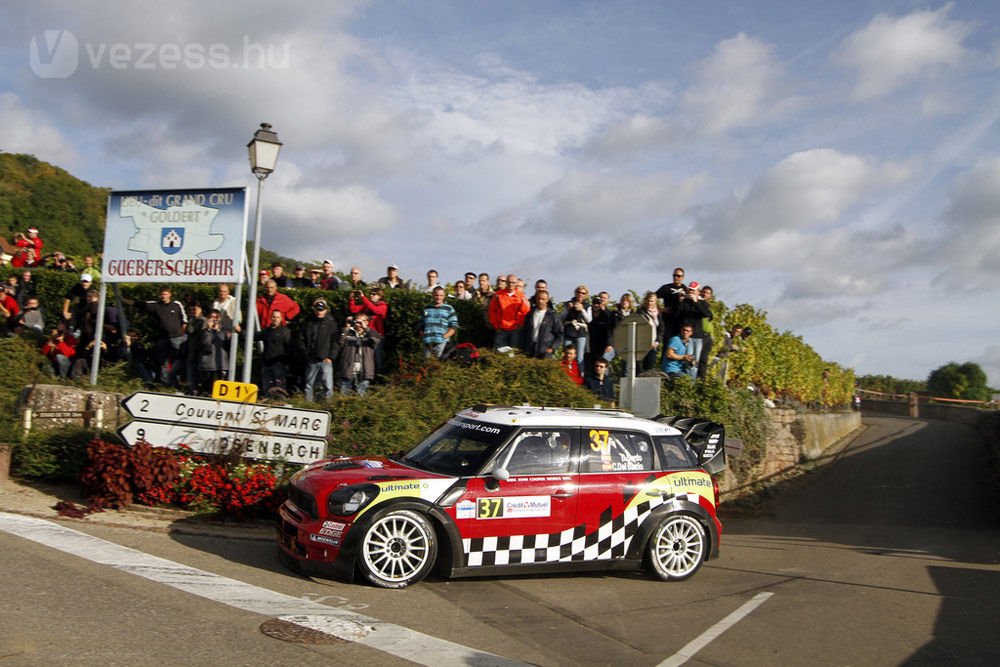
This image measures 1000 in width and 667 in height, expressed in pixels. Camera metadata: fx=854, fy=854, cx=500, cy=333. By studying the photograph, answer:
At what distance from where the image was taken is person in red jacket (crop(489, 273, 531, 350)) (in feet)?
49.0

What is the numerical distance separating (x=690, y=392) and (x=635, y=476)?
21.5ft

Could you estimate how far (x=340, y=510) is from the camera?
25.1ft

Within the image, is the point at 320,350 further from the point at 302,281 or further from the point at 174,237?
the point at 302,281

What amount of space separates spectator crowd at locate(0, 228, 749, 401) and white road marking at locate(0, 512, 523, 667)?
553cm

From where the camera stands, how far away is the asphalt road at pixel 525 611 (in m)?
5.84

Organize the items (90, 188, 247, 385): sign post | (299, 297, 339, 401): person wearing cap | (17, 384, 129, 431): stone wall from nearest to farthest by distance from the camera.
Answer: (17, 384, 129, 431): stone wall < (90, 188, 247, 385): sign post < (299, 297, 339, 401): person wearing cap

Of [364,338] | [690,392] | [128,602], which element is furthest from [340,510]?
[690,392]

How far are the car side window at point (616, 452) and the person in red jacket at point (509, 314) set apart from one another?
5896 millimetres

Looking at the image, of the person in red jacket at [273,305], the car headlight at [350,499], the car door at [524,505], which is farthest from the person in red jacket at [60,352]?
the car door at [524,505]

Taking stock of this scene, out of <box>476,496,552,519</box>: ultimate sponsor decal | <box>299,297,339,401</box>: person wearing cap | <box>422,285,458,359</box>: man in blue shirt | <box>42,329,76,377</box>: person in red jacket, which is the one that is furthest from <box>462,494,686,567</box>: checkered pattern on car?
<box>42,329,76,377</box>: person in red jacket

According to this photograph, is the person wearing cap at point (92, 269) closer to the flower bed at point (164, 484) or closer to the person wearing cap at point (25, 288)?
the person wearing cap at point (25, 288)

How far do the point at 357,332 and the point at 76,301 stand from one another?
6274 mm

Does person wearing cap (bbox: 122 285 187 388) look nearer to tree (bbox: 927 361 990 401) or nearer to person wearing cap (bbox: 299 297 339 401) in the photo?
person wearing cap (bbox: 299 297 339 401)

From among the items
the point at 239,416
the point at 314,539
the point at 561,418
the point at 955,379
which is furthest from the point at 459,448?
the point at 955,379
